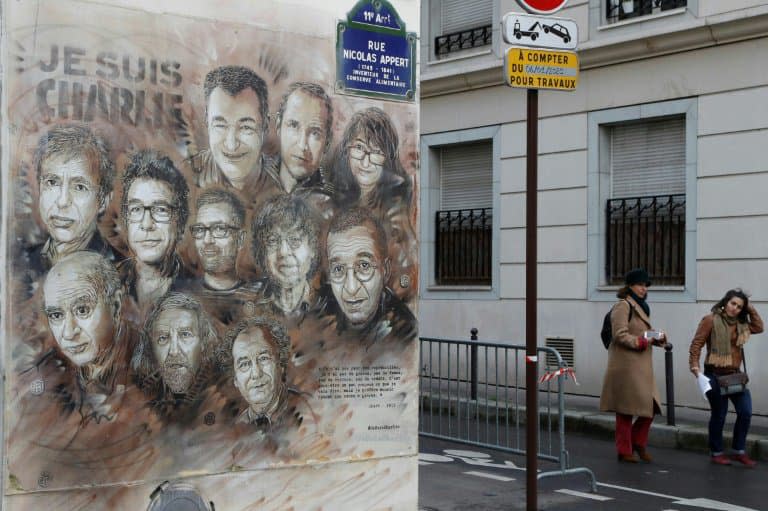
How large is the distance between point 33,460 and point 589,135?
1247 centimetres

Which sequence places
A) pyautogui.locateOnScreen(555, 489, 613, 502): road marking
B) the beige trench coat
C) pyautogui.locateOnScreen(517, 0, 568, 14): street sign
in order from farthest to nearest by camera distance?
1. the beige trench coat
2. pyautogui.locateOnScreen(555, 489, 613, 502): road marking
3. pyautogui.locateOnScreen(517, 0, 568, 14): street sign

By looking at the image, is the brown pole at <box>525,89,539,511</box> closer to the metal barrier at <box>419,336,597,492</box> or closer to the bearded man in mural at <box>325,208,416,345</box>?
the bearded man in mural at <box>325,208,416,345</box>

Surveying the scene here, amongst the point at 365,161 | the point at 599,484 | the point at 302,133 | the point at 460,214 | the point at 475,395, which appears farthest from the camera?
the point at 460,214

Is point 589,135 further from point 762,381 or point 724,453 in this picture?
point 724,453

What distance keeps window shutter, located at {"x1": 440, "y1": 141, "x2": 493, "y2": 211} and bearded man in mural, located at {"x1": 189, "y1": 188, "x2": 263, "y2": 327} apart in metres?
12.9

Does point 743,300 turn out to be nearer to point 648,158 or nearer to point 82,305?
point 648,158

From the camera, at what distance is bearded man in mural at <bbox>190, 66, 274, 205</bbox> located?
202 inches

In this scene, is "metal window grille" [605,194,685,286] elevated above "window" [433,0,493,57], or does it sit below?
below

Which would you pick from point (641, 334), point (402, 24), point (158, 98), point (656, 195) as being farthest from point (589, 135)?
point (158, 98)

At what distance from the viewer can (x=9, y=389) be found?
4660 mm

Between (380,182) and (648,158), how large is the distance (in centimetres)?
1062

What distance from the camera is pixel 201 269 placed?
201 inches

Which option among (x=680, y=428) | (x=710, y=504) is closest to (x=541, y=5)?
(x=710, y=504)

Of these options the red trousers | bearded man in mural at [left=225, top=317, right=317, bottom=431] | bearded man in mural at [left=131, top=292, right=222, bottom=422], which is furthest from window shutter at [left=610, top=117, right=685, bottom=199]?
bearded man in mural at [left=131, top=292, right=222, bottom=422]
